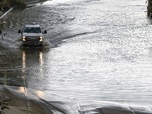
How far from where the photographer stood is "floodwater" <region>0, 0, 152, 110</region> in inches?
715

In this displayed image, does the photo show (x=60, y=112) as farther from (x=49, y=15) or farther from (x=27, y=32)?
(x=49, y=15)

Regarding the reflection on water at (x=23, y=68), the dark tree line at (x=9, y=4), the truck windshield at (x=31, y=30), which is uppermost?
the dark tree line at (x=9, y=4)

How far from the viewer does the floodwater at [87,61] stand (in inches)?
715

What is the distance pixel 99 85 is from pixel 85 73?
8.59 feet

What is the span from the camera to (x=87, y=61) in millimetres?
24891

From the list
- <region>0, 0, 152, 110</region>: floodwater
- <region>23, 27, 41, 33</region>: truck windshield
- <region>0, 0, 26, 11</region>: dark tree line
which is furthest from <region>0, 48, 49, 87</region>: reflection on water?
<region>0, 0, 26, 11</region>: dark tree line

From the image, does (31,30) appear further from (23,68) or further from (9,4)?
(9,4)

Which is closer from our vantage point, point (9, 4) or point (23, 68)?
point (23, 68)

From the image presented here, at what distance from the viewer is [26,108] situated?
15.1 m

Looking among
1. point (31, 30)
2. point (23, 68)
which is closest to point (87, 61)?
point (23, 68)

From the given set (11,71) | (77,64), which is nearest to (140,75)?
(77,64)

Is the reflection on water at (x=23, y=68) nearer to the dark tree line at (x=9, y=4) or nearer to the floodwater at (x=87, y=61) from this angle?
the floodwater at (x=87, y=61)

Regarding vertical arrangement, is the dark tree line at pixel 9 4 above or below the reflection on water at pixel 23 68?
above

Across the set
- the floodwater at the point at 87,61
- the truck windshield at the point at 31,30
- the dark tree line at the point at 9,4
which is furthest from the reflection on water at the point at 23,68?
A: the dark tree line at the point at 9,4
